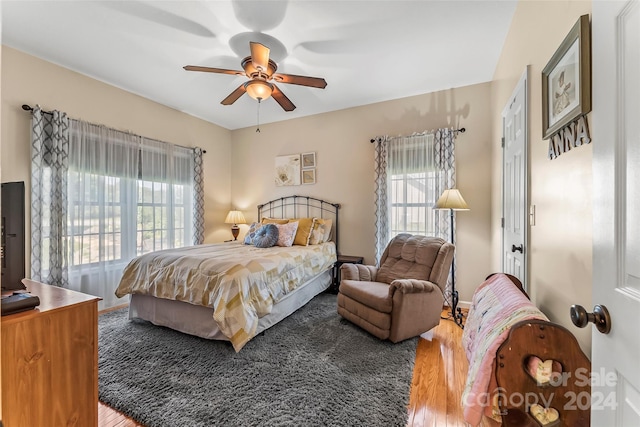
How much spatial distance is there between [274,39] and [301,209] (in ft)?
8.37

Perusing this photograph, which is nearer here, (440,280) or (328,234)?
(440,280)

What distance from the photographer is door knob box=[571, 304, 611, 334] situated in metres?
0.75

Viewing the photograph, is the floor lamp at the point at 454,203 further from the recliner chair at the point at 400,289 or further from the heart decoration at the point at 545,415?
the heart decoration at the point at 545,415

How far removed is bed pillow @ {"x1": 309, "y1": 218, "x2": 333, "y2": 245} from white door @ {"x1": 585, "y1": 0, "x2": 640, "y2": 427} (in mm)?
3160

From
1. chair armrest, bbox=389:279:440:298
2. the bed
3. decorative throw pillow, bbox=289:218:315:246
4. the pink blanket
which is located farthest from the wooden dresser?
decorative throw pillow, bbox=289:218:315:246

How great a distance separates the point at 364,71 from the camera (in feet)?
10.1

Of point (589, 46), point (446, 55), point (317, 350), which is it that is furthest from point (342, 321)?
point (446, 55)

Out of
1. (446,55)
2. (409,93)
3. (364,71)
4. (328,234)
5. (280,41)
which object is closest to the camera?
(280,41)

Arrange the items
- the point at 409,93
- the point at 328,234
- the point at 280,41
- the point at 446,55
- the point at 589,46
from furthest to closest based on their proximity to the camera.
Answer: the point at 328,234 → the point at 409,93 → the point at 446,55 → the point at 280,41 → the point at 589,46

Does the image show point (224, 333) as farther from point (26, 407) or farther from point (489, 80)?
point (489, 80)

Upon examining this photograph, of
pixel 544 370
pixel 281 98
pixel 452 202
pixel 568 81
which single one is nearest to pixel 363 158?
pixel 452 202

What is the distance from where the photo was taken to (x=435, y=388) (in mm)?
1900

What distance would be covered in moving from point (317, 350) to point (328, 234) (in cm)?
188

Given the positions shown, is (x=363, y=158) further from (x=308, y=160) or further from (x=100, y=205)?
(x=100, y=205)
